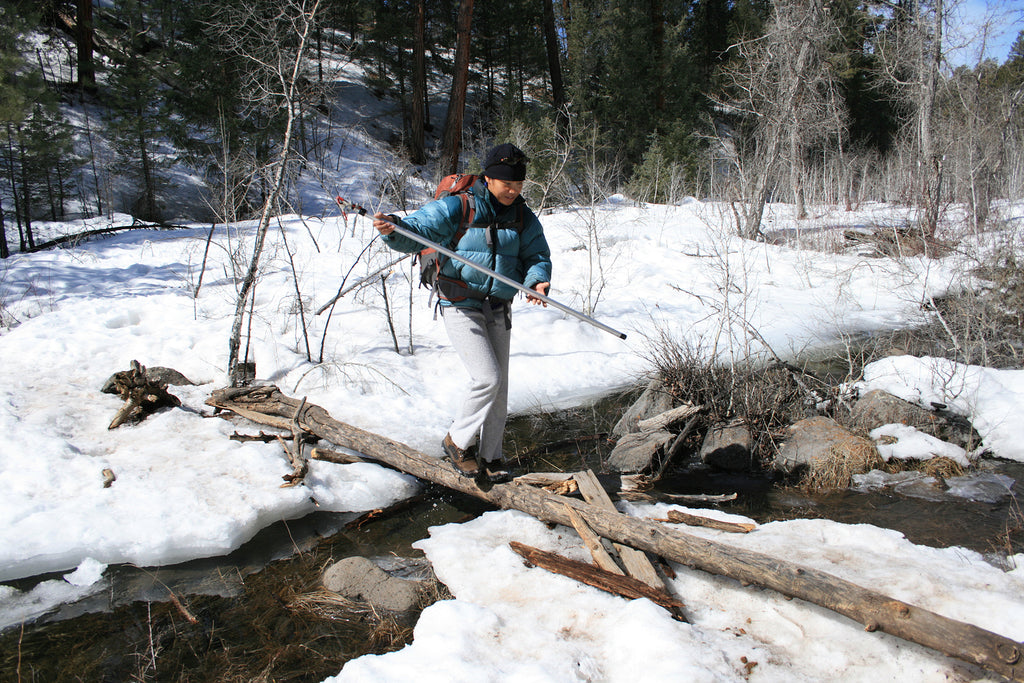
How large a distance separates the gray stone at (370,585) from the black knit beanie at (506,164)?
2.53 metres

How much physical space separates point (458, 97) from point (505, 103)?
1869 mm

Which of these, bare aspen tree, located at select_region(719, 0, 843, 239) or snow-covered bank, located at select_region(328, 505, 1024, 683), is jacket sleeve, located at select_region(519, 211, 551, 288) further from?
bare aspen tree, located at select_region(719, 0, 843, 239)

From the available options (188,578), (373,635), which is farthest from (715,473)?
(188,578)

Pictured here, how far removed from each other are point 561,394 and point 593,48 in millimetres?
19727

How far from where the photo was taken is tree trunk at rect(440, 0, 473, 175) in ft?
57.5

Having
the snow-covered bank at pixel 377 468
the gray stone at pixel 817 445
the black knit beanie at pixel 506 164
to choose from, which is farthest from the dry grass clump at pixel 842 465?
the black knit beanie at pixel 506 164

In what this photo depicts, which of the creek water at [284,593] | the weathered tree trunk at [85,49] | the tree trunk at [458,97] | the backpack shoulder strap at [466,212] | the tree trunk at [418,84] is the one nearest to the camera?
the creek water at [284,593]

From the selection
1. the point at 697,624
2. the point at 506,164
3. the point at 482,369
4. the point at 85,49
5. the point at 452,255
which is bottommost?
the point at 697,624

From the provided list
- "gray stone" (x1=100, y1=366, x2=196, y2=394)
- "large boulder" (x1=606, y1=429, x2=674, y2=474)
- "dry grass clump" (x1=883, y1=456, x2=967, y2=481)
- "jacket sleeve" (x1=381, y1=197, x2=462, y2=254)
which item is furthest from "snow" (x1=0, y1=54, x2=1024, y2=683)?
"jacket sleeve" (x1=381, y1=197, x2=462, y2=254)

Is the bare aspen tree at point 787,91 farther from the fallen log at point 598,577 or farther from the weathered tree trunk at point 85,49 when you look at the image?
the weathered tree trunk at point 85,49

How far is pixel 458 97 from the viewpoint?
1831cm

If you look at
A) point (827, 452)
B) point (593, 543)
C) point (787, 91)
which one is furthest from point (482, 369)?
point (787, 91)

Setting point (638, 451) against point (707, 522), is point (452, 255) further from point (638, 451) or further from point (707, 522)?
point (638, 451)

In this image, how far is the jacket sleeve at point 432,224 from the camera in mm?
3652
